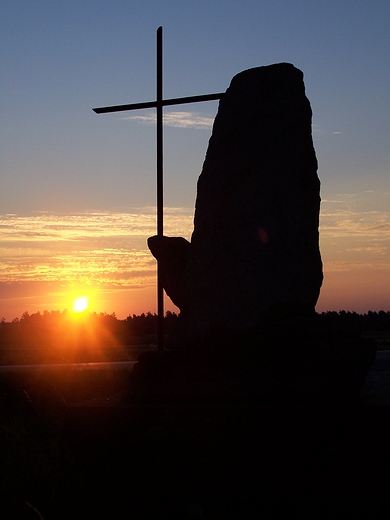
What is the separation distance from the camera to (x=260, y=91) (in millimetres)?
7062

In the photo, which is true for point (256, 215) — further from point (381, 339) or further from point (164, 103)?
point (381, 339)

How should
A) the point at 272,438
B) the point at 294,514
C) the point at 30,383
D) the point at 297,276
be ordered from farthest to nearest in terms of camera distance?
1. the point at 30,383
2. the point at 297,276
3. the point at 272,438
4. the point at 294,514

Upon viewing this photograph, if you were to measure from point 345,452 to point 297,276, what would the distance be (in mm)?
1760

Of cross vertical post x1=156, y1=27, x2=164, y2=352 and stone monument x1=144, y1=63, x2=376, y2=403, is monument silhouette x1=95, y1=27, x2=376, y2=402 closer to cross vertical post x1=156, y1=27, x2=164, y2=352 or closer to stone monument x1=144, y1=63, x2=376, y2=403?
stone monument x1=144, y1=63, x2=376, y2=403

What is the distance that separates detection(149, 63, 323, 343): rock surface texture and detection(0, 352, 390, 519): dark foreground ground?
97 cm

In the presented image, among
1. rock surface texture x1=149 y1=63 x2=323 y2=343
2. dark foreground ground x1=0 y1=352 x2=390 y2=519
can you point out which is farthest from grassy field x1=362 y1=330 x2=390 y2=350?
dark foreground ground x1=0 y1=352 x2=390 y2=519

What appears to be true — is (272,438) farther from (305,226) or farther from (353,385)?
(305,226)

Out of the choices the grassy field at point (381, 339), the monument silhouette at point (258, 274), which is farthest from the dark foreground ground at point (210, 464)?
the grassy field at point (381, 339)

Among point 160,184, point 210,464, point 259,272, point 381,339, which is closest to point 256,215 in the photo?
point 259,272

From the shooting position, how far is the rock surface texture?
21.8 feet

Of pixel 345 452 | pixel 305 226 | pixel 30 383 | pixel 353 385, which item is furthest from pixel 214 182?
pixel 30 383

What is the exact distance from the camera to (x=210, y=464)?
6.31 m

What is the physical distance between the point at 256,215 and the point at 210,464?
249 cm

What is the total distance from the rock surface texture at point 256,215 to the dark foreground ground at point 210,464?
973 mm
